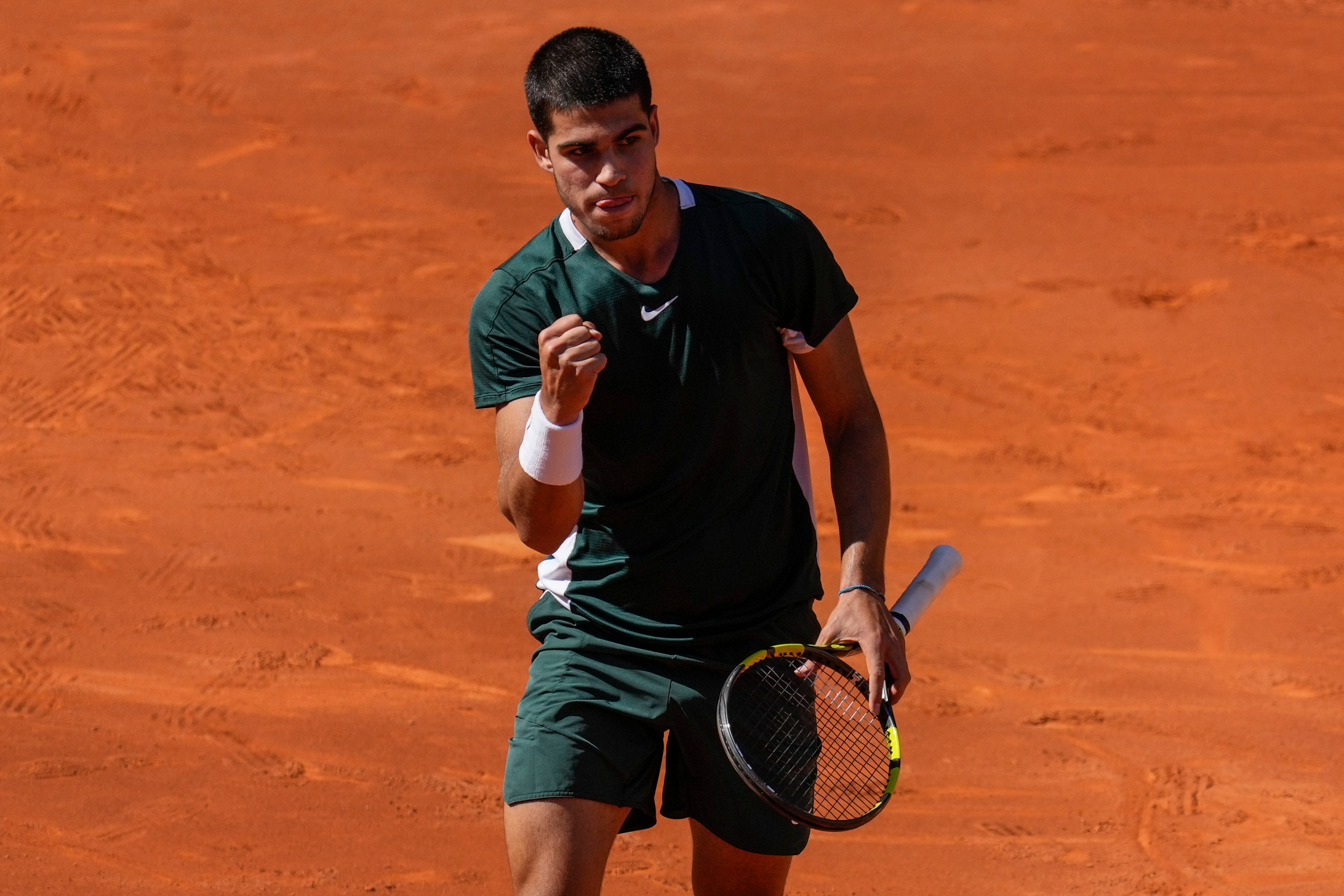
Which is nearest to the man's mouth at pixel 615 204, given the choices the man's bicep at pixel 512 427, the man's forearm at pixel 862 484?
the man's bicep at pixel 512 427

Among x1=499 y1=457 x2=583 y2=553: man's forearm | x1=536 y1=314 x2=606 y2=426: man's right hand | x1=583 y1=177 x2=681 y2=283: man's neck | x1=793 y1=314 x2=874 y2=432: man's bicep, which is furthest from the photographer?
x1=793 y1=314 x2=874 y2=432: man's bicep

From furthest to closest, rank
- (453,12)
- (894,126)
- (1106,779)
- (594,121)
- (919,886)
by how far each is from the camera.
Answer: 1. (453,12)
2. (894,126)
3. (1106,779)
4. (919,886)
5. (594,121)

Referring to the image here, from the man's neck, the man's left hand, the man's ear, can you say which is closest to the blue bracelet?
the man's left hand

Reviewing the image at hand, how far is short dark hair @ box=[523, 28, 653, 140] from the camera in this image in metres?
2.89

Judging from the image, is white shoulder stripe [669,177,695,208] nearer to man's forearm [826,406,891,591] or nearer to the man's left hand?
man's forearm [826,406,891,591]

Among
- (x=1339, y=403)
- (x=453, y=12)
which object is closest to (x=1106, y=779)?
(x=1339, y=403)

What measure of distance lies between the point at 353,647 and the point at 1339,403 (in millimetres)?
5760

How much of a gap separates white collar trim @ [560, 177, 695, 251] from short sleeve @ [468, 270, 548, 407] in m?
0.16

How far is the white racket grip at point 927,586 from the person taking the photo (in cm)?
307

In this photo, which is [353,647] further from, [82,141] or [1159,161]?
[1159,161]

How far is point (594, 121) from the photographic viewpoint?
2.88m

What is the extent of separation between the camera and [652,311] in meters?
2.94

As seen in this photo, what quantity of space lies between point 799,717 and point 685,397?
79 cm

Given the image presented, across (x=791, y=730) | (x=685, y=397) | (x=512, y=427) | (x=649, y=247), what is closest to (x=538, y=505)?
(x=512, y=427)
